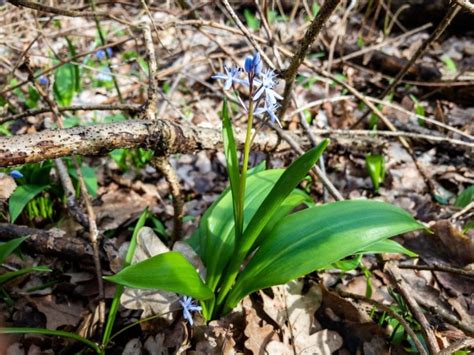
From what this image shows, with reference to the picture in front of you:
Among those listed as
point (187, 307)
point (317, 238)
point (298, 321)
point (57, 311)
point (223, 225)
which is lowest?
point (57, 311)

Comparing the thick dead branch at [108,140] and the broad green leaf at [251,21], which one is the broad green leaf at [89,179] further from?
the broad green leaf at [251,21]

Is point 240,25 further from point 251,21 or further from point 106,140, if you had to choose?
point 251,21

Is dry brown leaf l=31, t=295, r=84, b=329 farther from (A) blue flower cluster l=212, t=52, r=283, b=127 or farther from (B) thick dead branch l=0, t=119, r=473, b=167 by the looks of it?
(A) blue flower cluster l=212, t=52, r=283, b=127

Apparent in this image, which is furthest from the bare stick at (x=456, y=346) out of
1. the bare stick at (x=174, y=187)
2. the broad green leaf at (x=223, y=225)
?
the bare stick at (x=174, y=187)

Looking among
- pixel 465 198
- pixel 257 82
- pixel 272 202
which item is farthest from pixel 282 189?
pixel 465 198

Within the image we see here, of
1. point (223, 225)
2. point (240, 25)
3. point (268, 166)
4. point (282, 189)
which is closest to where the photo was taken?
point (282, 189)

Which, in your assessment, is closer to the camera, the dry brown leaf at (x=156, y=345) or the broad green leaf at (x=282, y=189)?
the broad green leaf at (x=282, y=189)

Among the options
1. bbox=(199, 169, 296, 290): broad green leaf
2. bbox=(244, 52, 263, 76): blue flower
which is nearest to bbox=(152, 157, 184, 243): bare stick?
bbox=(199, 169, 296, 290): broad green leaf

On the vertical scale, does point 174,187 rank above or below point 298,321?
above
